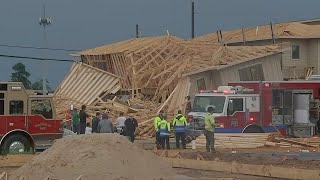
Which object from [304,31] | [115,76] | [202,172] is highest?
[304,31]

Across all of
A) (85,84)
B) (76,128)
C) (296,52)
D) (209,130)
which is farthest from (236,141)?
(296,52)

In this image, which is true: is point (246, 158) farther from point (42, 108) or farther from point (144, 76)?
point (144, 76)

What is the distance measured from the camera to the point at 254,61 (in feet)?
137

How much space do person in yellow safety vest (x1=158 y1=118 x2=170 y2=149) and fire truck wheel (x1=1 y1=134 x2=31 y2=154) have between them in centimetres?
529

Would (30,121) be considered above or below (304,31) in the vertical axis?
below

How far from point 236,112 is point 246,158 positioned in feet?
22.8

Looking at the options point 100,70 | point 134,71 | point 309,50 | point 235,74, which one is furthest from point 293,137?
point 309,50

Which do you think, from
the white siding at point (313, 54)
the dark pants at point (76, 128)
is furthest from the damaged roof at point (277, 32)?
the dark pants at point (76, 128)

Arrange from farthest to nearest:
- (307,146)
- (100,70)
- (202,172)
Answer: (100,70), (307,146), (202,172)

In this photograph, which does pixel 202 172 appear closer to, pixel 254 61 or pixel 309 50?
pixel 254 61

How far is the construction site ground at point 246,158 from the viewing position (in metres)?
19.5

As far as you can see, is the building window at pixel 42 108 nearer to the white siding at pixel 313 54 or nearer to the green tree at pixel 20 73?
the white siding at pixel 313 54

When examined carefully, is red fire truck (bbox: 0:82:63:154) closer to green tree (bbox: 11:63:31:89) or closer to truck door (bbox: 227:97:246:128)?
truck door (bbox: 227:97:246:128)

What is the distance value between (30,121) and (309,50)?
3078 centimetres
